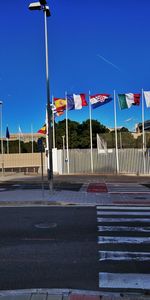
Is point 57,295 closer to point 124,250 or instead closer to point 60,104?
point 124,250

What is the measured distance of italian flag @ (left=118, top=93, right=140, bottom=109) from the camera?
43344mm

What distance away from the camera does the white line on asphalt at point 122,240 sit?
10141 mm

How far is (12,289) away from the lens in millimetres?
6738

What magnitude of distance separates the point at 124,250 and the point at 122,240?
0.94 m

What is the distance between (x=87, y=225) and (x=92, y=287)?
18.0 feet

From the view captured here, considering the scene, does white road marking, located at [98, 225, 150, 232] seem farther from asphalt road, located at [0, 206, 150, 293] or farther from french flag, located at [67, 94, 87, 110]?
french flag, located at [67, 94, 87, 110]

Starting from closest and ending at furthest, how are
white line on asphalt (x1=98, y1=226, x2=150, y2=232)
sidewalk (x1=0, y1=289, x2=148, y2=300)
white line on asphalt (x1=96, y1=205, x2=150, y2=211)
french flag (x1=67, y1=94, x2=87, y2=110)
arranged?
sidewalk (x1=0, y1=289, x2=148, y2=300) < white line on asphalt (x1=98, y1=226, x2=150, y2=232) < white line on asphalt (x1=96, y1=205, x2=150, y2=211) < french flag (x1=67, y1=94, x2=87, y2=110)

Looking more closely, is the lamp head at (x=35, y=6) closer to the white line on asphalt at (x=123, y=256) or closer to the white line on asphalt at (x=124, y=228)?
the white line on asphalt at (x=124, y=228)

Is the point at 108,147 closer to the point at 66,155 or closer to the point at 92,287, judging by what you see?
the point at 66,155

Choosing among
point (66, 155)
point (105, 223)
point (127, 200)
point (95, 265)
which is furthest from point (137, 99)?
point (95, 265)

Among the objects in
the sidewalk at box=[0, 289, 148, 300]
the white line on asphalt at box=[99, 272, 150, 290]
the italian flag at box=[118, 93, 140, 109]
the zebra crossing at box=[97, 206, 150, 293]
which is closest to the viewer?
the sidewalk at box=[0, 289, 148, 300]

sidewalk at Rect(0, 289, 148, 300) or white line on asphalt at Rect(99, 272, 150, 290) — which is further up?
sidewalk at Rect(0, 289, 148, 300)

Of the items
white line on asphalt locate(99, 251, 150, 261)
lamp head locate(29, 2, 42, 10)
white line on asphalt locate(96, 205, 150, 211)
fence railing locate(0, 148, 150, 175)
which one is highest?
lamp head locate(29, 2, 42, 10)

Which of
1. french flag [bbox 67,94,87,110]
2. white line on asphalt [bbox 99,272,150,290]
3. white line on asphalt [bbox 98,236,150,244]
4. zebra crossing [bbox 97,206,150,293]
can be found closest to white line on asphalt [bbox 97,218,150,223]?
zebra crossing [bbox 97,206,150,293]
